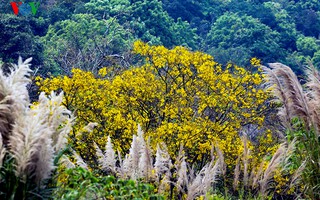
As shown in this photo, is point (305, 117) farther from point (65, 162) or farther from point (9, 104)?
point (9, 104)

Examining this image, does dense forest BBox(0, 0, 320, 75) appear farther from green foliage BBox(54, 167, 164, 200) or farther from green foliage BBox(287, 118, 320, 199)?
green foliage BBox(54, 167, 164, 200)

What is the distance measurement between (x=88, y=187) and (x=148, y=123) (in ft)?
18.9

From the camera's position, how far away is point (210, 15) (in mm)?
38250

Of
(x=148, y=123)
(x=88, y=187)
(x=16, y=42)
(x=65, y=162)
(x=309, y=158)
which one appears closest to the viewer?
(x=88, y=187)

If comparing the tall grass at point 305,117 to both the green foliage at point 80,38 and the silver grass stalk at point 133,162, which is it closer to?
the silver grass stalk at point 133,162

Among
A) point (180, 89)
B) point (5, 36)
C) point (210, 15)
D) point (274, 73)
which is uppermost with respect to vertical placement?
point (210, 15)

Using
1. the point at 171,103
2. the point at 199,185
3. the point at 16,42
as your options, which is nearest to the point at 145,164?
the point at 199,185

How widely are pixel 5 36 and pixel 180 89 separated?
11.9m

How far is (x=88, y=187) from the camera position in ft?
10.5

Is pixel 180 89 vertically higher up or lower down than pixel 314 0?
lower down

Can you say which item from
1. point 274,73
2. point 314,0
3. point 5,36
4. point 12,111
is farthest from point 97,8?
point 12,111

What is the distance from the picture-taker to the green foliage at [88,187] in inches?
121

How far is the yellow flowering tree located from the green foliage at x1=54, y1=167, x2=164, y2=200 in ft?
14.6

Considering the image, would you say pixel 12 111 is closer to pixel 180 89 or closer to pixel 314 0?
pixel 180 89
